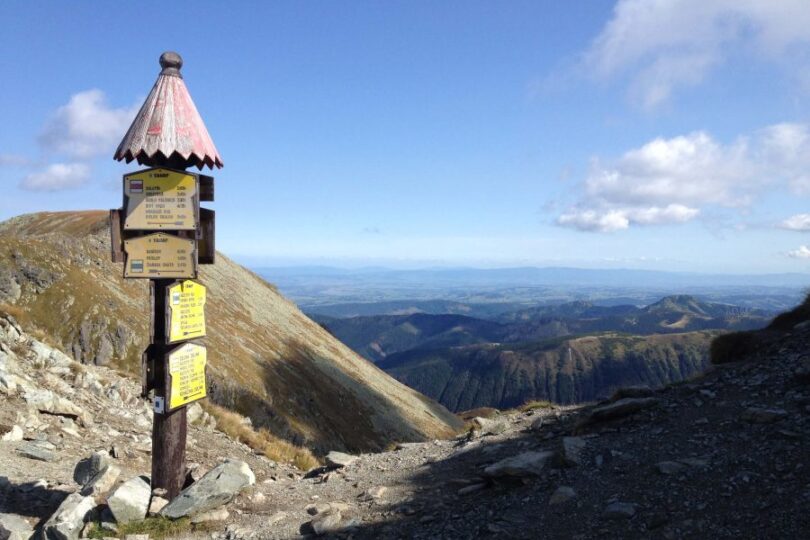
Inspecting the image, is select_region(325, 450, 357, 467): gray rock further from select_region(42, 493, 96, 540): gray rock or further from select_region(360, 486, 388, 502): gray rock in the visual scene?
select_region(42, 493, 96, 540): gray rock

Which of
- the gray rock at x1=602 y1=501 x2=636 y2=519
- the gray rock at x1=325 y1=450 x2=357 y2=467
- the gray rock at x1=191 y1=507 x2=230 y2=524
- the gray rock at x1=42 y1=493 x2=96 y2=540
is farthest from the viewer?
the gray rock at x1=325 y1=450 x2=357 y2=467

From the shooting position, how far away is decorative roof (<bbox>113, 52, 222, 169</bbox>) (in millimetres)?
9781

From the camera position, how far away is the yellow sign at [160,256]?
387 inches

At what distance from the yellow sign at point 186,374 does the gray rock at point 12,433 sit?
6.21 meters

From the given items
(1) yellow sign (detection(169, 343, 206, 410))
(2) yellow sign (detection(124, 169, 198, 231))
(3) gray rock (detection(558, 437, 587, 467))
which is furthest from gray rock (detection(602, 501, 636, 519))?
(2) yellow sign (detection(124, 169, 198, 231))

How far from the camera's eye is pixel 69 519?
29.1 ft

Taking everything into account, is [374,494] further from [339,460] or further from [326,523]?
[339,460]

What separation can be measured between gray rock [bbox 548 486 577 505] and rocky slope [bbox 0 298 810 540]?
0.03 meters

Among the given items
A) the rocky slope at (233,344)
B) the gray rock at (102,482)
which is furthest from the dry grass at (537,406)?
the rocky slope at (233,344)

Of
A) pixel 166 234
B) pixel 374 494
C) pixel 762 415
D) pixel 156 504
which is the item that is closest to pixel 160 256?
pixel 166 234

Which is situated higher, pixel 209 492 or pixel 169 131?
pixel 169 131

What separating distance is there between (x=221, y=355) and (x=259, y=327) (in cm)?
1420

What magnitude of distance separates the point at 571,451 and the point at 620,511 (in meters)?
2.50

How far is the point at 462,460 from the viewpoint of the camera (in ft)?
42.7
